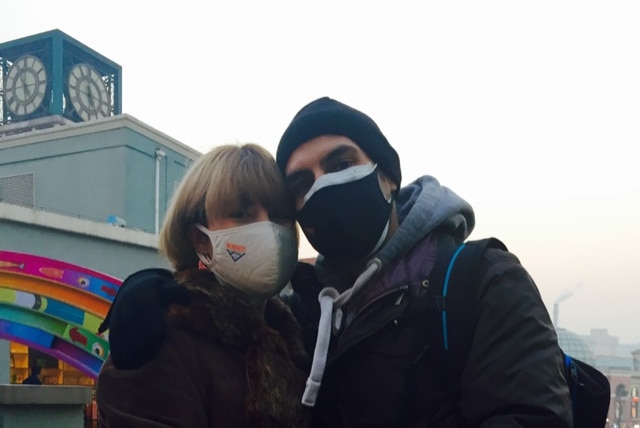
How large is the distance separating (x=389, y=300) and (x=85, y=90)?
2682cm

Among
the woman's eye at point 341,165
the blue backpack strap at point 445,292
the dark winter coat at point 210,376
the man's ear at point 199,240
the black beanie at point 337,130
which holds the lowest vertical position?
the dark winter coat at point 210,376

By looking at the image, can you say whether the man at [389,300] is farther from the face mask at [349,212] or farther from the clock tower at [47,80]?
the clock tower at [47,80]

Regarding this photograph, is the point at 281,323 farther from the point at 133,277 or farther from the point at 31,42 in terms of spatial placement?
the point at 31,42

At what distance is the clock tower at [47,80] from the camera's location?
1012 inches

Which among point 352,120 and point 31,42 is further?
point 31,42

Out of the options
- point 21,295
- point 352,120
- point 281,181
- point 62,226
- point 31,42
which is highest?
point 31,42

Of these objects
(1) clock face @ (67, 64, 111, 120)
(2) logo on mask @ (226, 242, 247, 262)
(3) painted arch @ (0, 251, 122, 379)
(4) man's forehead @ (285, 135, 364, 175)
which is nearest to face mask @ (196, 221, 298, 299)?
(2) logo on mask @ (226, 242, 247, 262)

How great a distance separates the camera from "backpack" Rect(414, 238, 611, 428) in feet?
5.90

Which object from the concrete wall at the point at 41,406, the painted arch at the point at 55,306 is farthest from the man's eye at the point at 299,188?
the painted arch at the point at 55,306

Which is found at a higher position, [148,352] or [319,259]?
[319,259]

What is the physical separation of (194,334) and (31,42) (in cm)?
2729

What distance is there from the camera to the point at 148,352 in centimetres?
184

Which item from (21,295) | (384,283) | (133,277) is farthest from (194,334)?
(21,295)

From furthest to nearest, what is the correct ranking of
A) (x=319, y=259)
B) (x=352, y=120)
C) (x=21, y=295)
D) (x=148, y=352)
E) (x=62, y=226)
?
(x=62, y=226) → (x=21, y=295) → (x=319, y=259) → (x=352, y=120) → (x=148, y=352)
